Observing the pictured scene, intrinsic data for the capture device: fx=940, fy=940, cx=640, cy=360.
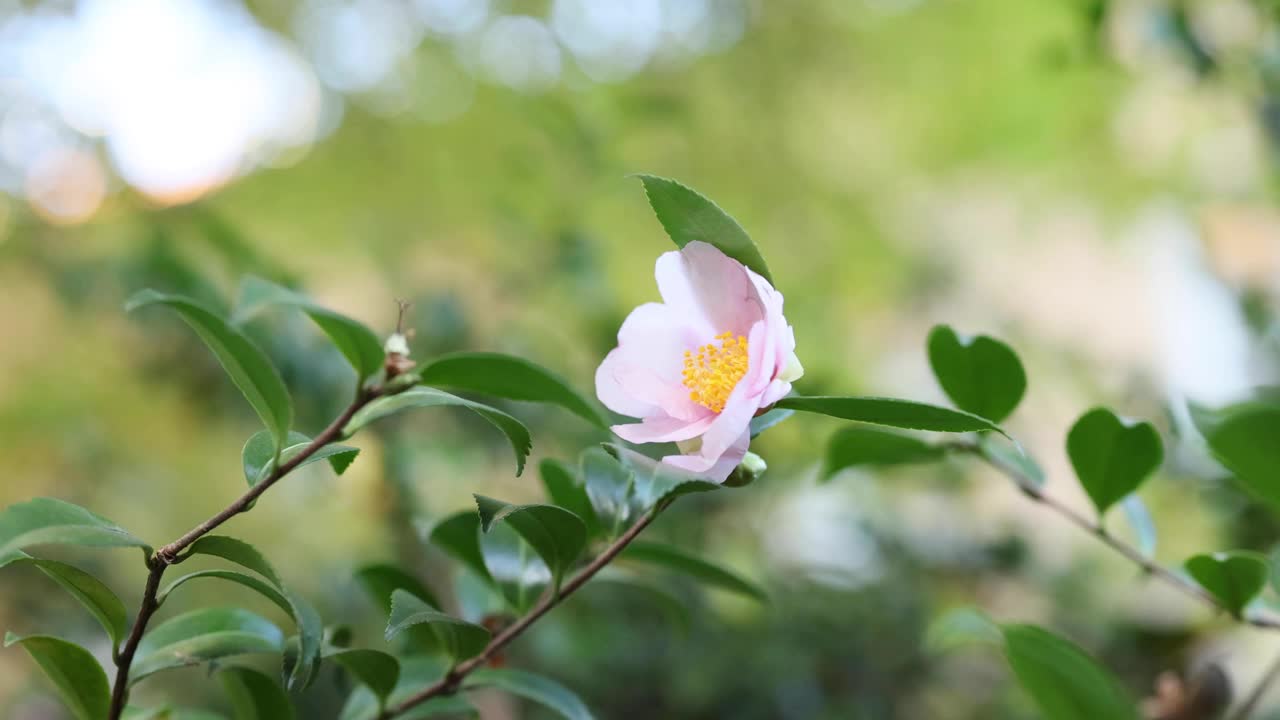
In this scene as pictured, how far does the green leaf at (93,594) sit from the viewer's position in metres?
0.30

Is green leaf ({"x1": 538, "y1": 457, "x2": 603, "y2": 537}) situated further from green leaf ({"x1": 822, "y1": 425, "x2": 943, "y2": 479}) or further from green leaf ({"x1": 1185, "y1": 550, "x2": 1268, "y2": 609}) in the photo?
green leaf ({"x1": 1185, "y1": 550, "x2": 1268, "y2": 609})

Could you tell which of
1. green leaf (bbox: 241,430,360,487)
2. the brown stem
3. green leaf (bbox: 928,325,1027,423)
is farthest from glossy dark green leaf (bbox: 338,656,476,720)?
green leaf (bbox: 928,325,1027,423)

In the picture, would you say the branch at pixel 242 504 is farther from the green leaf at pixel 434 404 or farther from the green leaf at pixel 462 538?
the green leaf at pixel 462 538

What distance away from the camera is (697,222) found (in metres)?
0.30

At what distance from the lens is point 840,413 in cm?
28

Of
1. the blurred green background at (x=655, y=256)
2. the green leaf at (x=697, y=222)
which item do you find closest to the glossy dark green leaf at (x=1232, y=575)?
the green leaf at (x=697, y=222)

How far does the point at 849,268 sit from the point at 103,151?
130 centimetres

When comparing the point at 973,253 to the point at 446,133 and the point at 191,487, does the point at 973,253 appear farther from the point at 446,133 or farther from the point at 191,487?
the point at 191,487

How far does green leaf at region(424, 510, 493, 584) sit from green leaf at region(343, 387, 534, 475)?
0.11 m

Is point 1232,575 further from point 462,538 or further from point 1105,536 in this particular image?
point 462,538

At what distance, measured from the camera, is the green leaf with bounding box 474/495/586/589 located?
0.32 m

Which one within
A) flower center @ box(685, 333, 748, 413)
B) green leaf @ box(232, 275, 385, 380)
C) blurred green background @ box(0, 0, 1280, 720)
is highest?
green leaf @ box(232, 275, 385, 380)

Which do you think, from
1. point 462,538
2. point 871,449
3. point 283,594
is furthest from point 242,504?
point 871,449

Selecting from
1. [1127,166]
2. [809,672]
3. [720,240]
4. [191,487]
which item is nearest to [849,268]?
[1127,166]
